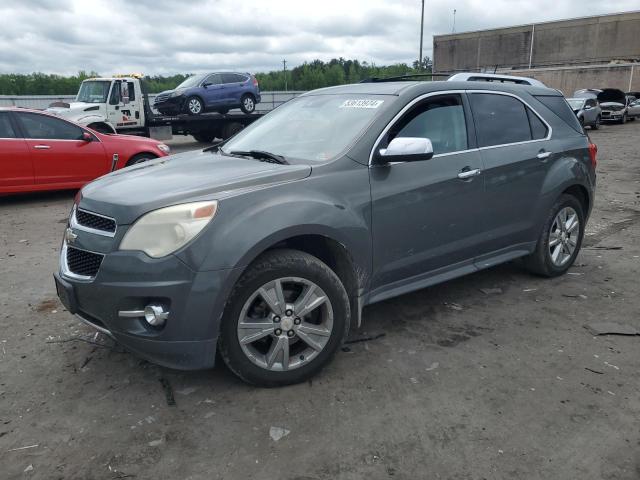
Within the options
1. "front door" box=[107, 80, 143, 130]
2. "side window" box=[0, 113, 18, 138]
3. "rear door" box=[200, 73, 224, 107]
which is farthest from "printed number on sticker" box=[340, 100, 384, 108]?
"rear door" box=[200, 73, 224, 107]

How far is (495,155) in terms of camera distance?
4168 millimetres

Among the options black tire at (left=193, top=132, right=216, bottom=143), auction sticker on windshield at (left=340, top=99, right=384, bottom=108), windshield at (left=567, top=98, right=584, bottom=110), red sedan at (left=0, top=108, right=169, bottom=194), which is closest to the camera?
auction sticker on windshield at (left=340, top=99, right=384, bottom=108)

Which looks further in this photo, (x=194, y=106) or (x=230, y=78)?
(x=230, y=78)

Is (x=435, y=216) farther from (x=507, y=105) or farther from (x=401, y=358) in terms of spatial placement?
(x=507, y=105)

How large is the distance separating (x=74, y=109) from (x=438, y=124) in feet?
45.9

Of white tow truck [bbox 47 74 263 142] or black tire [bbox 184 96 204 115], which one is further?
black tire [bbox 184 96 204 115]

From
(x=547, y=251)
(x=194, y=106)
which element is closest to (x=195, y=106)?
(x=194, y=106)

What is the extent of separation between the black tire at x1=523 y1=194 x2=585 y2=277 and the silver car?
19.8 m

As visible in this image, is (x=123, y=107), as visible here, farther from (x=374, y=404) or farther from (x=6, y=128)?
(x=374, y=404)

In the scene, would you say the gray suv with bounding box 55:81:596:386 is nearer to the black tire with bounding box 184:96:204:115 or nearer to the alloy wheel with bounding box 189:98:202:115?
the black tire with bounding box 184:96:204:115

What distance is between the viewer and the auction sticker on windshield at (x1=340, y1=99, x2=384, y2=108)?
370cm

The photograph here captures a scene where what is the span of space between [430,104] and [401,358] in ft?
5.88

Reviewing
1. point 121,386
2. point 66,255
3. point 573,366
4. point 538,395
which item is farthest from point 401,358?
point 66,255

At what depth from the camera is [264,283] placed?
2939mm
